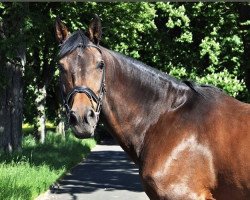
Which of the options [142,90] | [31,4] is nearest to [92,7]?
[31,4]

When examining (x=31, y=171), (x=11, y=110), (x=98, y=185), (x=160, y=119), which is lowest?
(x=98, y=185)

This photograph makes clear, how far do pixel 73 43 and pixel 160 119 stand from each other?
1082mm

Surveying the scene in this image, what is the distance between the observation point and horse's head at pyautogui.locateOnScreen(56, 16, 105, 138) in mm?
4715

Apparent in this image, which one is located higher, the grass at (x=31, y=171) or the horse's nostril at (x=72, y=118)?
the horse's nostril at (x=72, y=118)

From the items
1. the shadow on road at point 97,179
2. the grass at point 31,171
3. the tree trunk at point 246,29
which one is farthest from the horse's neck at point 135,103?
the tree trunk at point 246,29

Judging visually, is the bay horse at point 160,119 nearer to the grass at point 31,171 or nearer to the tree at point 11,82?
the grass at point 31,171

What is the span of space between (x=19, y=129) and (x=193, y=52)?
1173cm

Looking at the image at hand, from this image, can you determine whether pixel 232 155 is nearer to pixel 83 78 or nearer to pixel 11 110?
pixel 83 78

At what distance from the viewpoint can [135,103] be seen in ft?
17.3

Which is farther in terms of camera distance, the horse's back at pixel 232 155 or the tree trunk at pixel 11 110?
the tree trunk at pixel 11 110

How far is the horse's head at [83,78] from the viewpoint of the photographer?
4.71 m

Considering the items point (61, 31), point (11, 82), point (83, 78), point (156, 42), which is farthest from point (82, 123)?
point (156, 42)

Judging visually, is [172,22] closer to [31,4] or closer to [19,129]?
[31,4]

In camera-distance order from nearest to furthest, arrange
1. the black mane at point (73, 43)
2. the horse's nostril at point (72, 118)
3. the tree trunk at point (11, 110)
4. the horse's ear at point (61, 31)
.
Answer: the horse's nostril at point (72, 118), the black mane at point (73, 43), the horse's ear at point (61, 31), the tree trunk at point (11, 110)
